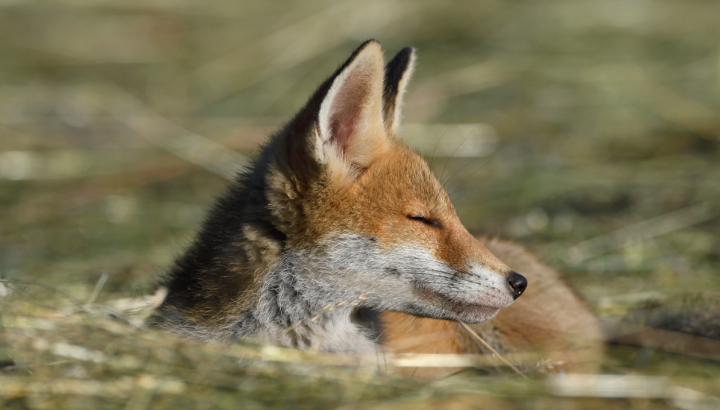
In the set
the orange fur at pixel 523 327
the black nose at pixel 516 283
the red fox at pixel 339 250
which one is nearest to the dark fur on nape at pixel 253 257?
the red fox at pixel 339 250

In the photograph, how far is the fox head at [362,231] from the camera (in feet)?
11.6

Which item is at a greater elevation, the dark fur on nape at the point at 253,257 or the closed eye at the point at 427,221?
the closed eye at the point at 427,221

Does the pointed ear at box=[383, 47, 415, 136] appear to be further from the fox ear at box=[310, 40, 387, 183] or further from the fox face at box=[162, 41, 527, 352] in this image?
the fox face at box=[162, 41, 527, 352]

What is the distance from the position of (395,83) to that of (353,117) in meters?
0.93

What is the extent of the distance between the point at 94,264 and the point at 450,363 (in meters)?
3.70

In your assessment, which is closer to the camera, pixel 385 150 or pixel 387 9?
pixel 385 150

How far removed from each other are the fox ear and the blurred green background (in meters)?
1.94

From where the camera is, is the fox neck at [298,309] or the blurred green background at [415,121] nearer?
the fox neck at [298,309]

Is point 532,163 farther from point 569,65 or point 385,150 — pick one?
point 385,150

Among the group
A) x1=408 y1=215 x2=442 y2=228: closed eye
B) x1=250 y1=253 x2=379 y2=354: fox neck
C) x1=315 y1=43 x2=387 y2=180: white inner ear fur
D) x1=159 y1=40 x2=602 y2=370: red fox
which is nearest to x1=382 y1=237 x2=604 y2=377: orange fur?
x1=159 y1=40 x2=602 y2=370: red fox

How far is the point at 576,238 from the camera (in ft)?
19.8

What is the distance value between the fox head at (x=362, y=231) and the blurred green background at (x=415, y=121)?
1069mm

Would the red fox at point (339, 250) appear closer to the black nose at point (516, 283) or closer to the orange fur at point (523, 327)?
the black nose at point (516, 283)

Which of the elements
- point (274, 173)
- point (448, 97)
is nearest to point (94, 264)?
point (274, 173)
